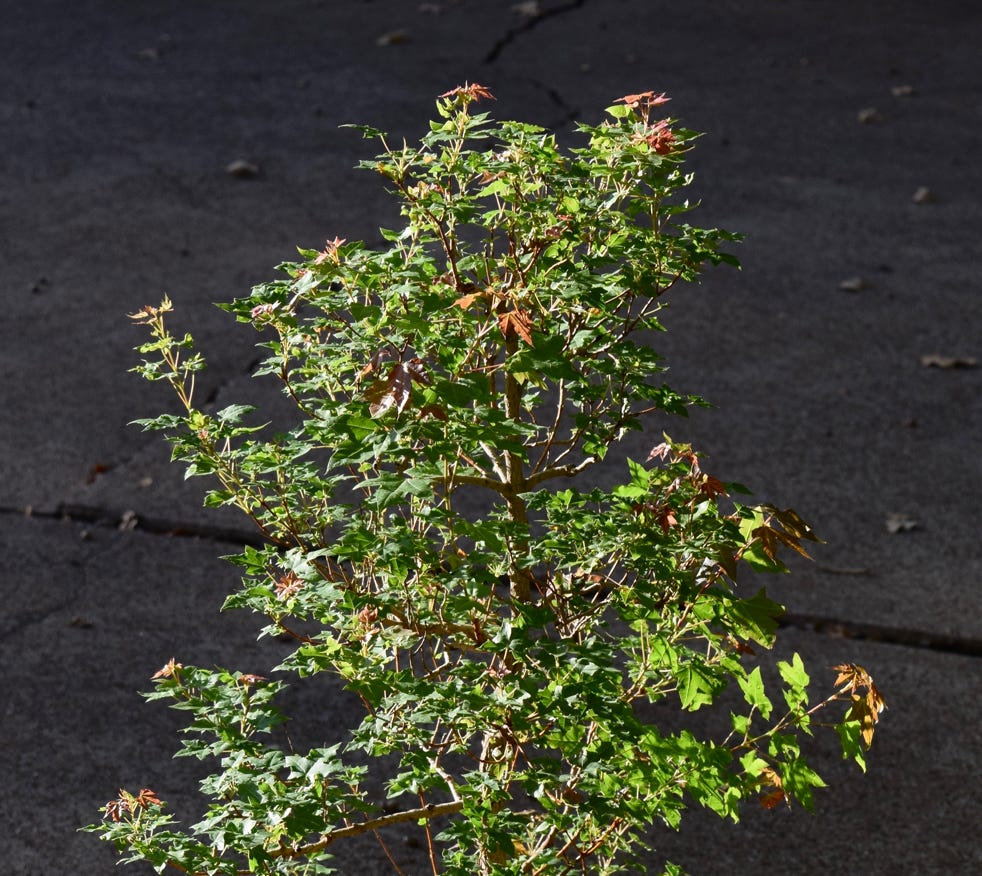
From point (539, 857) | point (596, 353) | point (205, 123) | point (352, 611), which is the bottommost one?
point (205, 123)

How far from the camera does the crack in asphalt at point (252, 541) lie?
3.54 m

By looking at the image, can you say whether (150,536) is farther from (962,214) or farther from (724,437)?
(962,214)

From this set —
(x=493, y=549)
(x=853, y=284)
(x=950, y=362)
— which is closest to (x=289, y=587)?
(x=493, y=549)

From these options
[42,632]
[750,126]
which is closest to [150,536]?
[42,632]

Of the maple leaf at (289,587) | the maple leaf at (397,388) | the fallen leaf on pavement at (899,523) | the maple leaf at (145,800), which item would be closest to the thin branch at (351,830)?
the maple leaf at (145,800)

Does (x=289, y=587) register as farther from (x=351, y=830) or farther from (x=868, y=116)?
(x=868, y=116)

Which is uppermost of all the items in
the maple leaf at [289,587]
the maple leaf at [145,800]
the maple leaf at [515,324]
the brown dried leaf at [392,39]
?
the maple leaf at [515,324]

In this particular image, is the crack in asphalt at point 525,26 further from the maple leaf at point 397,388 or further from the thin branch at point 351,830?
the maple leaf at point 397,388

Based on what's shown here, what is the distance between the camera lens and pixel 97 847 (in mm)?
2875

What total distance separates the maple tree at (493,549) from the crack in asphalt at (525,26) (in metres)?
6.96

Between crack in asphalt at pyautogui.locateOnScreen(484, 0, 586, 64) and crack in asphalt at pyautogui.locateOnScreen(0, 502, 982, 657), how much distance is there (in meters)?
5.32

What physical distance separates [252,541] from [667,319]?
7.50ft

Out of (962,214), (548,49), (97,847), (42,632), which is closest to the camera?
(97,847)

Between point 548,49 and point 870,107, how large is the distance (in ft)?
7.28
